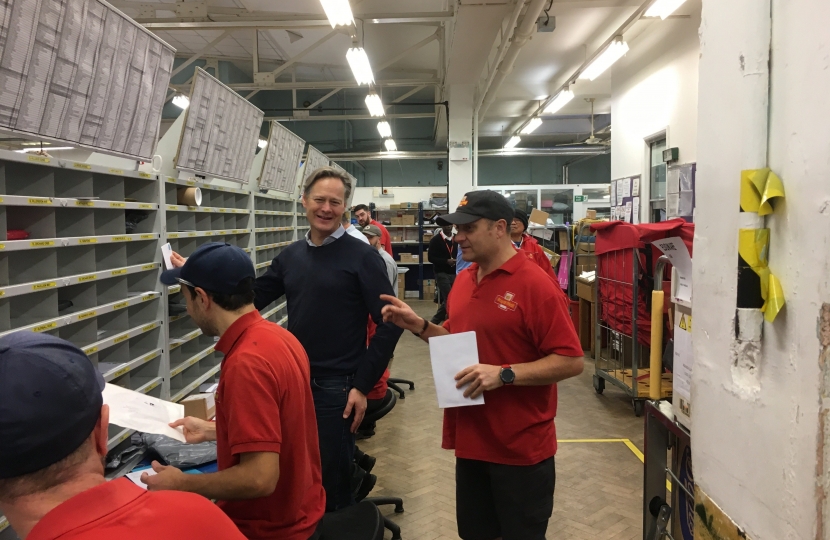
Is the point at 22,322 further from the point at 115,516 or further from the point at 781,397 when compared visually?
the point at 781,397

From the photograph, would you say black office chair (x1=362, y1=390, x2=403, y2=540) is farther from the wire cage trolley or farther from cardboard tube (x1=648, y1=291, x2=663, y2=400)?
the wire cage trolley

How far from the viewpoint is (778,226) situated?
0.95 m

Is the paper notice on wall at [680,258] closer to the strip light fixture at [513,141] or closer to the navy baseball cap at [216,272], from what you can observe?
the navy baseball cap at [216,272]

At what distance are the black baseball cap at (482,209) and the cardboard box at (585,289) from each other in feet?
16.0

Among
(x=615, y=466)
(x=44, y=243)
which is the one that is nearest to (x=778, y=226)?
(x=44, y=243)

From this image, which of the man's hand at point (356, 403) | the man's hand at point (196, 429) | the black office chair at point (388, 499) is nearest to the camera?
the man's hand at point (196, 429)

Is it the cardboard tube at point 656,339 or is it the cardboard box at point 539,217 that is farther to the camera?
the cardboard box at point 539,217

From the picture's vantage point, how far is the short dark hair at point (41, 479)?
0.78 metres

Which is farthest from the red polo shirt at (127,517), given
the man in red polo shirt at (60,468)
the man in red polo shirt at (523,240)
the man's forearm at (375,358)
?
the man in red polo shirt at (523,240)

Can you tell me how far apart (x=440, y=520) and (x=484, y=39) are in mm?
5854

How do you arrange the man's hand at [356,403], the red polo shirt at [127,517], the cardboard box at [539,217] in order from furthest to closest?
1. the cardboard box at [539,217]
2. the man's hand at [356,403]
3. the red polo shirt at [127,517]

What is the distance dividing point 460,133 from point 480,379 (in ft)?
29.6

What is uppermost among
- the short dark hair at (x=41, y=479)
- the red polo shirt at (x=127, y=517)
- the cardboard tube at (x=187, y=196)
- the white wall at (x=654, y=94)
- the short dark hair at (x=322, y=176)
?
the white wall at (x=654, y=94)

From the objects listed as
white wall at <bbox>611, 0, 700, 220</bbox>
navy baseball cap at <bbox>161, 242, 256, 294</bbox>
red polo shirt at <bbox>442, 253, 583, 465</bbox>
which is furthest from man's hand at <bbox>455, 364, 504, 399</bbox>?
white wall at <bbox>611, 0, 700, 220</bbox>
